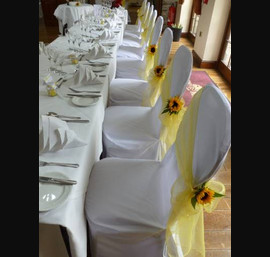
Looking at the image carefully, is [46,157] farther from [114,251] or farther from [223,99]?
[223,99]

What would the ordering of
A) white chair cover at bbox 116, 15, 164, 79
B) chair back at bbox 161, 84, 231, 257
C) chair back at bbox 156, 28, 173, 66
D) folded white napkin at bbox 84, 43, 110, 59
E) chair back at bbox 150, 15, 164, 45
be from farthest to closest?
1. white chair cover at bbox 116, 15, 164, 79
2. chair back at bbox 150, 15, 164, 45
3. folded white napkin at bbox 84, 43, 110, 59
4. chair back at bbox 156, 28, 173, 66
5. chair back at bbox 161, 84, 231, 257

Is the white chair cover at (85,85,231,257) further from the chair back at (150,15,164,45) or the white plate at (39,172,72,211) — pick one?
the chair back at (150,15,164,45)

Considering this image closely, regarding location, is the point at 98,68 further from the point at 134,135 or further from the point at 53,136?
the point at 53,136

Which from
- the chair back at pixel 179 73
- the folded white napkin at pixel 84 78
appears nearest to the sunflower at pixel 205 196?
the chair back at pixel 179 73

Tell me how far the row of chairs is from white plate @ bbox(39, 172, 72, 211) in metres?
0.24

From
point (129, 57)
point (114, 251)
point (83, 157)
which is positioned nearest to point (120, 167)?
point (83, 157)

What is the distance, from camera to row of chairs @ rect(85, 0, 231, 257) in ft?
2.23

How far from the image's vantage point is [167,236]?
82cm

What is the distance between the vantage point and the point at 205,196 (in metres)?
0.70

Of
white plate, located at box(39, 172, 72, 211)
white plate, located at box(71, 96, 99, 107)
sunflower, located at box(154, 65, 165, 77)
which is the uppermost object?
sunflower, located at box(154, 65, 165, 77)

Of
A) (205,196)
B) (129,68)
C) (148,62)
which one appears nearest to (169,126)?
(205,196)

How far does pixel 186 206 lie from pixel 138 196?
25 cm

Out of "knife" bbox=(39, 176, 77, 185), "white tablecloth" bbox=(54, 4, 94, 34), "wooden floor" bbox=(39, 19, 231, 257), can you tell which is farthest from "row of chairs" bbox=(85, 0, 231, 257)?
"white tablecloth" bbox=(54, 4, 94, 34)

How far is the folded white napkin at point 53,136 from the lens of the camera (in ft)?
2.64
